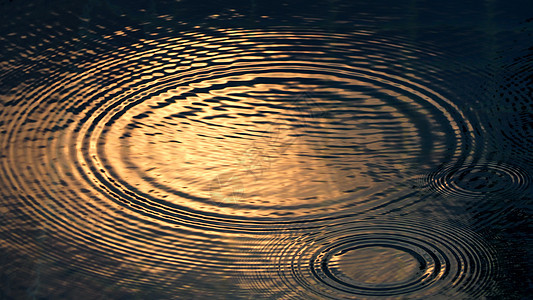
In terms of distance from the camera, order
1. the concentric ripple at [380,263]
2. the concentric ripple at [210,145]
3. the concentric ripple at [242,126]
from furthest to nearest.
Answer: the concentric ripple at [242,126] → the concentric ripple at [210,145] → the concentric ripple at [380,263]

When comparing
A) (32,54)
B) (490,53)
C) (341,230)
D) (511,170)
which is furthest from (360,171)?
(32,54)

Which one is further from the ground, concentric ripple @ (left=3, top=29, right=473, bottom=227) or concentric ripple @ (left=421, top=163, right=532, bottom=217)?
concentric ripple @ (left=3, top=29, right=473, bottom=227)

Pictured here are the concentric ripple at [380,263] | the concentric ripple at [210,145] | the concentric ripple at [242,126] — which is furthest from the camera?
the concentric ripple at [242,126]

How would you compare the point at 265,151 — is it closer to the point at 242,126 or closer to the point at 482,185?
the point at 242,126

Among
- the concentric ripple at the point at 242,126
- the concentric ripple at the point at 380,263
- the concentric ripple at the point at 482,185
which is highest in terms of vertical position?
the concentric ripple at the point at 242,126

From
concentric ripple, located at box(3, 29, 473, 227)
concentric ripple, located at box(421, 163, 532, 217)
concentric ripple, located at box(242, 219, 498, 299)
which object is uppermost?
concentric ripple, located at box(3, 29, 473, 227)

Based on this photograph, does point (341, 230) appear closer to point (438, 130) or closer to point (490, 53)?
point (438, 130)

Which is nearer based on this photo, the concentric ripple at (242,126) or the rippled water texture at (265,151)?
the rippled water texture at (265,151)

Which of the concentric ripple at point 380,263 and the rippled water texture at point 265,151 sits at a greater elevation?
the rippled water texture at point 265,151
